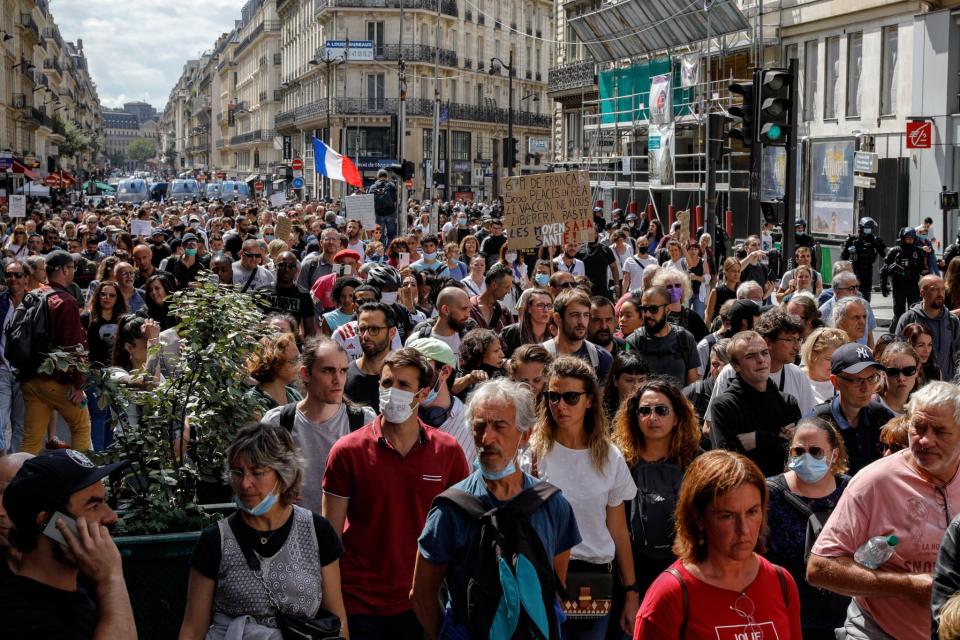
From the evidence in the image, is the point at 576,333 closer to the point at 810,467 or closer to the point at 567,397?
the point at 567,397

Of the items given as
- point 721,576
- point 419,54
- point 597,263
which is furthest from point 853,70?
point 419,54

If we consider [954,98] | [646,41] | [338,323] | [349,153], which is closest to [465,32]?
[349,153]

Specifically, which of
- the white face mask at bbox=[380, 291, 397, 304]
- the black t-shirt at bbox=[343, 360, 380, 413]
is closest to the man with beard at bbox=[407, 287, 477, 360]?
the black t-shirt at bbox=[343, 360, 380, 413]

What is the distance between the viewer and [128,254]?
48.7 feet

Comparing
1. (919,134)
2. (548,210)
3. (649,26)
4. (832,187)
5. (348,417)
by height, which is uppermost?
(649,26)

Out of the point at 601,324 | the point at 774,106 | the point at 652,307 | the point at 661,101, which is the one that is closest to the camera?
the point at 652,307

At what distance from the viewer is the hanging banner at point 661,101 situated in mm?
35281

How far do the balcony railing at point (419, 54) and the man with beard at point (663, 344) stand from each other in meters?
71.4

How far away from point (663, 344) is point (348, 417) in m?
3.25

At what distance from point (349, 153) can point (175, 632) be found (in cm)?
7673

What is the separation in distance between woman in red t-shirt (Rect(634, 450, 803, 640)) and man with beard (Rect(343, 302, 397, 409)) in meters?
3.11

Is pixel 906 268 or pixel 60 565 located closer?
pixel 60 565

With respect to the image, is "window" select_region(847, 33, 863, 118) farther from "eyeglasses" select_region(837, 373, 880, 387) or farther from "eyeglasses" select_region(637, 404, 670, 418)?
"eyeglasses" select_region(637, 404, 670, 418)

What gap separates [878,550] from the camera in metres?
4.45
